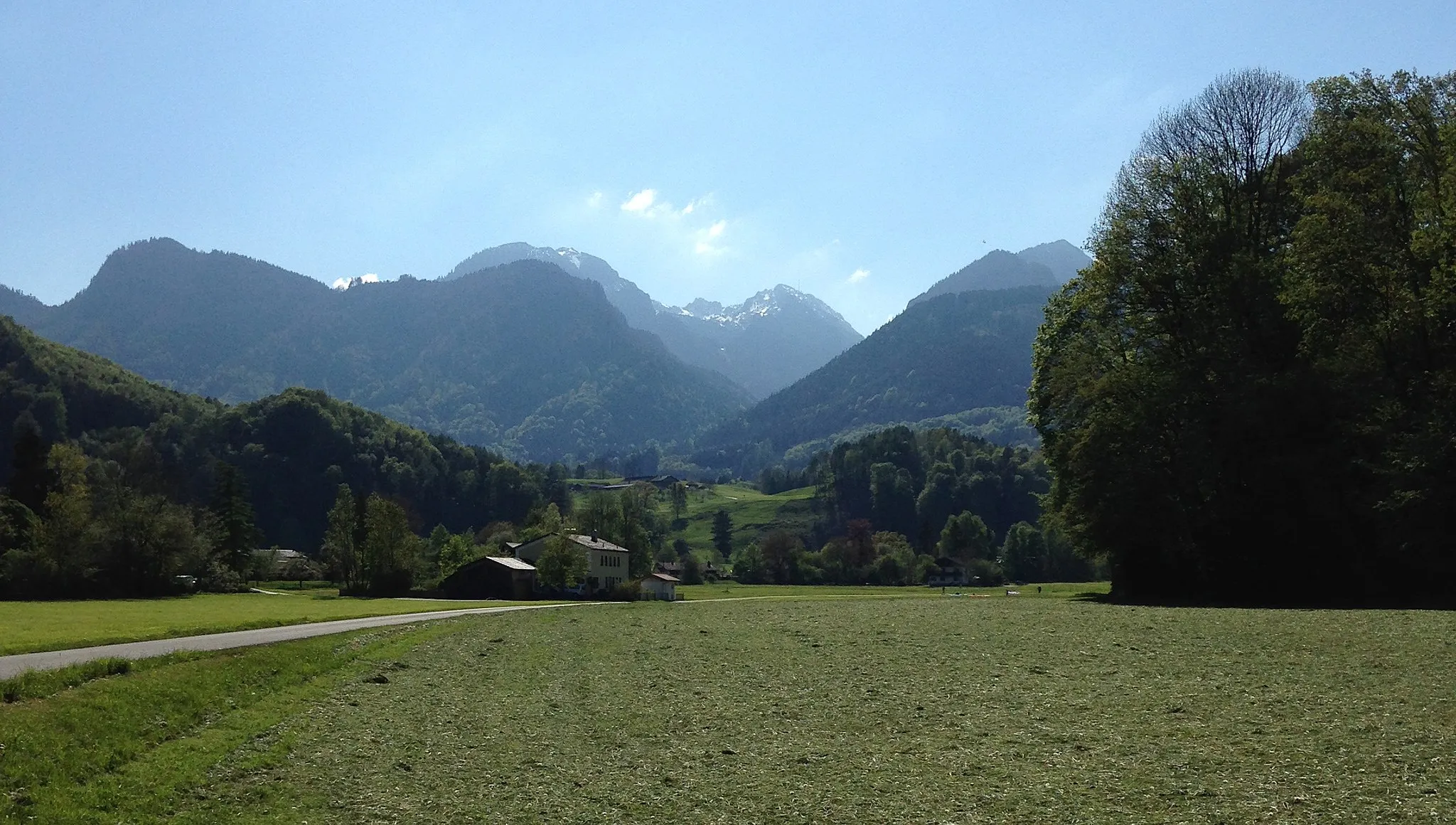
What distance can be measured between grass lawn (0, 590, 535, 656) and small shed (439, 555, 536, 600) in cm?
2741

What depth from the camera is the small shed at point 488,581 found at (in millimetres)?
117812

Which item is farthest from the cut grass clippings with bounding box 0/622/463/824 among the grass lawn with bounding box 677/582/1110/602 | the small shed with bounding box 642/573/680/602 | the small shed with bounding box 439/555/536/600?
the small shed with bounding box 642/573/680/602

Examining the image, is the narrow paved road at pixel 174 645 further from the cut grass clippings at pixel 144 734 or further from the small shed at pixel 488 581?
the small shed at pixel 488 581

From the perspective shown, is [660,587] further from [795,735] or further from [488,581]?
[795,735]

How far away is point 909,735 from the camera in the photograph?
2006 centimetres

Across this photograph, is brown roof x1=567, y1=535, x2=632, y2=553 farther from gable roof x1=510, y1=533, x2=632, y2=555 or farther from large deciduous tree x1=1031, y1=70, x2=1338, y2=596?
large deciduous tree x1=1031, y1=70, x2=1338, y2=596

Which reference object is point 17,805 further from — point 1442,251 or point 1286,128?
point 1286,128

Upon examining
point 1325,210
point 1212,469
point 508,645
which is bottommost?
point 508,645

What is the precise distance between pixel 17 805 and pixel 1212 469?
5016 centimetres

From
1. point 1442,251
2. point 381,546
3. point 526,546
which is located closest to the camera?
point 1442,251

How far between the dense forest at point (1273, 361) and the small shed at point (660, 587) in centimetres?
7335

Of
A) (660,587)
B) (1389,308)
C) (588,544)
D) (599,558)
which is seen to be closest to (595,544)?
(599,558)

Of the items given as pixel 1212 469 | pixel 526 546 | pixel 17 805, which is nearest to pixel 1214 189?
pixel 1212 469

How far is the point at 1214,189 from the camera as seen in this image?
Result: 55562 millimetres
